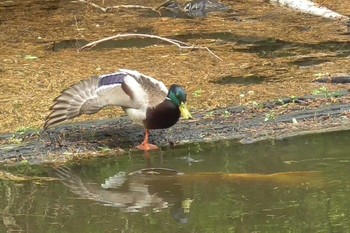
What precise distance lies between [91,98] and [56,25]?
7371 mm

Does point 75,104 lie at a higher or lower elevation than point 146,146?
higher

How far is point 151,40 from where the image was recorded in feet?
45.3

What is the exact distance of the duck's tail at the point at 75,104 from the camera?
8.33 meters

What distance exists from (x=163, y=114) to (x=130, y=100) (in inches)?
15.1

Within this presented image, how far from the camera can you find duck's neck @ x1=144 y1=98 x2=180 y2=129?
8086 mm

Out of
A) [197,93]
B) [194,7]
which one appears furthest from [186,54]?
[194,7]

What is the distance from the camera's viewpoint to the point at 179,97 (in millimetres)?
7988

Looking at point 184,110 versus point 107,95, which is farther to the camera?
point 107,95

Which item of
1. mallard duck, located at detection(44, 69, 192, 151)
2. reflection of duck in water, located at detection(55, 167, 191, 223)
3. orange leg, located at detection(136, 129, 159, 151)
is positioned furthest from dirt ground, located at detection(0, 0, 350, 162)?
reflection of duck in water, located at detection(55, 167, 191, 223)

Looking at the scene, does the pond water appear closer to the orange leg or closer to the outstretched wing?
the orange leg

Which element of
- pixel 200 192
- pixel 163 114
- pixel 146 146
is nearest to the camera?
pixel 200 192

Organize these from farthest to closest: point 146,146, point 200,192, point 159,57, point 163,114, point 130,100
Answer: point 159,57 → point 146,146 → point 130,100 → point 163,114 → point 200,192

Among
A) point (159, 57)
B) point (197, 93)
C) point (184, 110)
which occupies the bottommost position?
point (159, 57)

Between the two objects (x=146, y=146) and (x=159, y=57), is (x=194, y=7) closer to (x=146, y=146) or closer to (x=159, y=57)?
(x=159, y=57)
